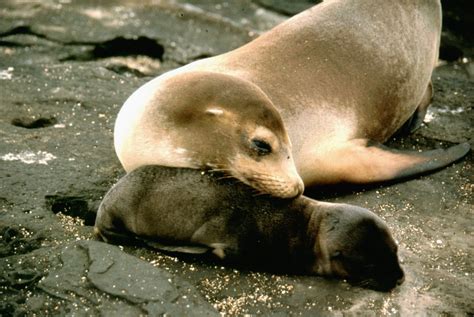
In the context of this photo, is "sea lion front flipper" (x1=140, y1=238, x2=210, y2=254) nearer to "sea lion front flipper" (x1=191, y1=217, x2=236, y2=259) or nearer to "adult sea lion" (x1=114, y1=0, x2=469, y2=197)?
"sea lion front flipper" (x1=191, y1=217, x2=236, y2=259)

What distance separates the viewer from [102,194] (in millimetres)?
4406

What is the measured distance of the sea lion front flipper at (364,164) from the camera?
4.49 metres

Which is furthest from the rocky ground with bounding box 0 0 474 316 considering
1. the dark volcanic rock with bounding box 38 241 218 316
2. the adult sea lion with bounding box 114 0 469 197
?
the adult sea lion with bounding box 114 0 469 197

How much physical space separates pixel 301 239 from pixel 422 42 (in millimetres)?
2397

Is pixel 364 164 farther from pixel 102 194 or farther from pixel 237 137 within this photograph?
pixel 102 194

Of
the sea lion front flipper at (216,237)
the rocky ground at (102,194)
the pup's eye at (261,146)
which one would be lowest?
the rocky ground at (102,194)

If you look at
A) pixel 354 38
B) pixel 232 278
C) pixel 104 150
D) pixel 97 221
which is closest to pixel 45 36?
pixel 104 150

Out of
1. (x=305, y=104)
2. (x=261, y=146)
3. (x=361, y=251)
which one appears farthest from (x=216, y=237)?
(x=305, y=104)

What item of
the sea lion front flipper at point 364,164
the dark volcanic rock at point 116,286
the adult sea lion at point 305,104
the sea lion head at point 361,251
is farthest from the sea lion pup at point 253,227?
the sea lion front flipper at point 364,164

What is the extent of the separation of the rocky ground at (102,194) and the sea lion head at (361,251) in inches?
2.5

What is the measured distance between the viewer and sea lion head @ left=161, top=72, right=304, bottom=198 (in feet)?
12.2

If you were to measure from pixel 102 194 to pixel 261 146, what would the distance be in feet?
3.73

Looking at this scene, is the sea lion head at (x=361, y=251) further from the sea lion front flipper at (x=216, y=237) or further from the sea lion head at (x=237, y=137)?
the sea lion front flipper at (x=216, y=237)

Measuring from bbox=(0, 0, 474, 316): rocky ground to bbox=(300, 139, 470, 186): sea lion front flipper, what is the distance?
0.08m
